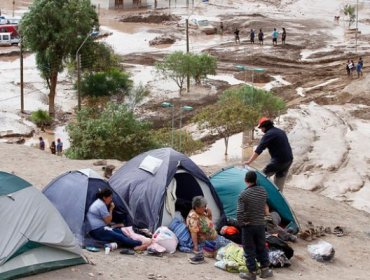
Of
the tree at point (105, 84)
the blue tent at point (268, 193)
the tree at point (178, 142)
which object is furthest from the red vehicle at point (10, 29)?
the blue tent at point (268, 193)

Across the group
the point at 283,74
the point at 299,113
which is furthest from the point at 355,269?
the point at 283,74

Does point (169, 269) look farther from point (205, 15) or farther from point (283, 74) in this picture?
point (205, 15)

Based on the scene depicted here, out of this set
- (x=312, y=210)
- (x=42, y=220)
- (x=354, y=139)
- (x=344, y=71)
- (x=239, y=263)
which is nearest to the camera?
(x=42, y=220)

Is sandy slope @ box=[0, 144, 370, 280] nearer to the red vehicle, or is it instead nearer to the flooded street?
the flooded street

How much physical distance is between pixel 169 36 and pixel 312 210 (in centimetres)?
3834

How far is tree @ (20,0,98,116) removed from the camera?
3369 cm

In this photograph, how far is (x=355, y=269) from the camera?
1155 cm

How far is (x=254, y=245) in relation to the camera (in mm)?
9984

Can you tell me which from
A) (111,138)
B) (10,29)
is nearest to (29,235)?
(111,138)

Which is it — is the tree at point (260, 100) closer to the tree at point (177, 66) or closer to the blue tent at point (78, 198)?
the tree at point (177, 66)

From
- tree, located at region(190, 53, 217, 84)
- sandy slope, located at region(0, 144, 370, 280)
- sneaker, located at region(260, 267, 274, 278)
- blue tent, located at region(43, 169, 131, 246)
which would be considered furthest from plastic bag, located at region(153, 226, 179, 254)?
tree, located at region(190, 53, 217, 84)

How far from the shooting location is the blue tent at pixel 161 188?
1153 cm

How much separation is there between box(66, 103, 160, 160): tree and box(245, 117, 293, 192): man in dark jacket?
32.3 feet

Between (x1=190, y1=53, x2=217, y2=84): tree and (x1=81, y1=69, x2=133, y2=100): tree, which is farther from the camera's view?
(x1=190, y1=53, x2=217, y2=84): tree
